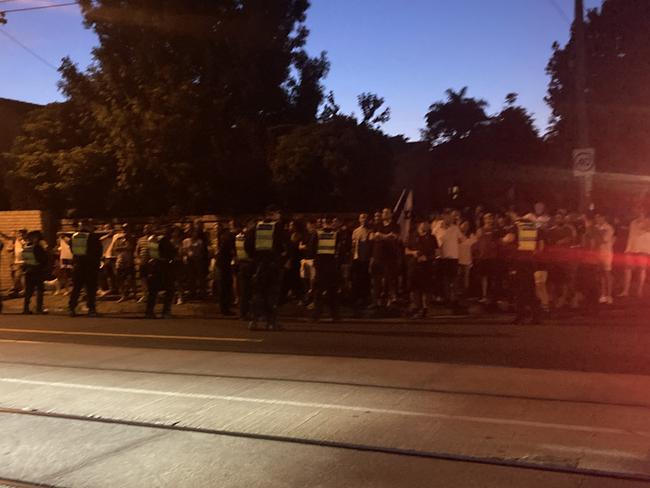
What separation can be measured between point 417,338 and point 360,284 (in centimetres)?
356

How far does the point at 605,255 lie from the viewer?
12.9 m

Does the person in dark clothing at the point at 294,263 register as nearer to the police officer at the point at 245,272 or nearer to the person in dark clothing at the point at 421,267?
the police officer at the point at 245,272

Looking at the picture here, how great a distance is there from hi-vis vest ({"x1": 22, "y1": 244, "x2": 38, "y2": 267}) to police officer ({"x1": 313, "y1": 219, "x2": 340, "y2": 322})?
6.18m

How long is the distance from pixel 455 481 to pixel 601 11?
2014 centimetres

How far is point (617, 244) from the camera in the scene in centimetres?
1390

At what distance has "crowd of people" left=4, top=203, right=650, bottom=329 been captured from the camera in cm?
1191

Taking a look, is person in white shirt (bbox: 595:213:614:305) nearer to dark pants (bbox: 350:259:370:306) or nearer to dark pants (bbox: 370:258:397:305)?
dark pants (bbox: 370:258:397:305)

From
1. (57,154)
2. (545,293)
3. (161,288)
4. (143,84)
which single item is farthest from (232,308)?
(57,154)

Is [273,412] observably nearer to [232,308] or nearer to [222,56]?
[232,308]

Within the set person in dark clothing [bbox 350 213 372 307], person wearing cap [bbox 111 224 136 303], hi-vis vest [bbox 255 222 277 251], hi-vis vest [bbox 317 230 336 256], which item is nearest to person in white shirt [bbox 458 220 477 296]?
person in dark clothing [bbox 350 213 372 307]

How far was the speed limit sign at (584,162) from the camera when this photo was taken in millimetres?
14609

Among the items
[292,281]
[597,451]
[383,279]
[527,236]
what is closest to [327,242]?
[383,279]

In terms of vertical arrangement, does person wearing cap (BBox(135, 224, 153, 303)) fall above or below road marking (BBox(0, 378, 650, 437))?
above

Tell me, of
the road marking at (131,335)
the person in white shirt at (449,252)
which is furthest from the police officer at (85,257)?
the person in white shirt at (449,252)
